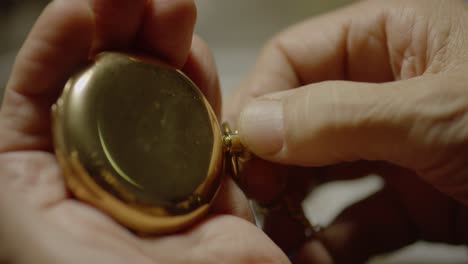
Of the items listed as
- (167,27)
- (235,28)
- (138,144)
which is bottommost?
(235,28)

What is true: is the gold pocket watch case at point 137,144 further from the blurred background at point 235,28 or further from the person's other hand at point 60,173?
the blurred background at point 235,28

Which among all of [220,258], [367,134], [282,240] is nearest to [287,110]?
[367,134]

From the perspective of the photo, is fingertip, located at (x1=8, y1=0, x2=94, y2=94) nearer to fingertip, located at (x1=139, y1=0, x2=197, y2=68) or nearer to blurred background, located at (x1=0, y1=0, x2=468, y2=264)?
fingertip, located at (x1=139, y1=0, x2=197, y2=68)

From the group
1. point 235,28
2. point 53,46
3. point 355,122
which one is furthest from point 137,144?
point 235,28

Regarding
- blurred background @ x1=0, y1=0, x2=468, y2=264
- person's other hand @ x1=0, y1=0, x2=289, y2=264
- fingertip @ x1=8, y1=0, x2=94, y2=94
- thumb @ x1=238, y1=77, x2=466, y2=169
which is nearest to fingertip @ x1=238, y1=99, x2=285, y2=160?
thumb @ x1=238, y1=77, x2=466, y2=169

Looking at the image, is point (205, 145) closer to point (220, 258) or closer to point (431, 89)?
point (220, 258)

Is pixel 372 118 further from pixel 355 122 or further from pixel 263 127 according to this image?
pixel 263 127

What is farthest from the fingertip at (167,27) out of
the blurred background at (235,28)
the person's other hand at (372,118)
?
the blurred background at (235,28)
